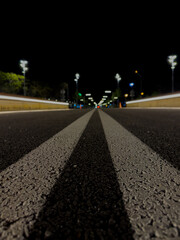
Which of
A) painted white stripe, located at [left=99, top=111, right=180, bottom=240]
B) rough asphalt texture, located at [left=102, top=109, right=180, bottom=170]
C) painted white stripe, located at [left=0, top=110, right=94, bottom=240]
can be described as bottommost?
painted white stripe, located at [left=0, top=110, right=94, bottom=240]

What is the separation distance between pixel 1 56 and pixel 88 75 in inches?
994

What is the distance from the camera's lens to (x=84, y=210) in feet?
3.04

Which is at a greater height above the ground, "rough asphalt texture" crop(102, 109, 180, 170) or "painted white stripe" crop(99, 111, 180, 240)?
"rough asphalt texture" crop(102, 109, 180, 170)

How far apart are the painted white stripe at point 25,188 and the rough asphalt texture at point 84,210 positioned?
0.22 feet

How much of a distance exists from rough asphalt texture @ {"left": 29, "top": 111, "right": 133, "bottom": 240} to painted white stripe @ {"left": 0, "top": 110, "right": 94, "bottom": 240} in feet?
0.22

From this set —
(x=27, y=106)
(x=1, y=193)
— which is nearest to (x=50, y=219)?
(x=1, y=193)

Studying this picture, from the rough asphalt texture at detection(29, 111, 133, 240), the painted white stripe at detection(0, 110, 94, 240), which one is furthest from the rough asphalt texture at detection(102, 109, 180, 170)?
the painted white stripe at detection(0, 110, 94, 240)

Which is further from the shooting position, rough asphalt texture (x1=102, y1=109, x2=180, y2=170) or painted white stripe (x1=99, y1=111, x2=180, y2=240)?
rough asphalt texture (x1=102, y1=109, x2=180, y2=170)

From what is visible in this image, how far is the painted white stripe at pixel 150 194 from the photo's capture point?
0.79 meters

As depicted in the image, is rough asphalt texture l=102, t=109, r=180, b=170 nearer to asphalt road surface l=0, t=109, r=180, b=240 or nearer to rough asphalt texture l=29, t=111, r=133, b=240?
asphalt road surface l=0, t=109, r=180, b=240

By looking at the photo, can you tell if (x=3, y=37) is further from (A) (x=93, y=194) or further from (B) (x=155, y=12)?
(A) (x=93, y=194)

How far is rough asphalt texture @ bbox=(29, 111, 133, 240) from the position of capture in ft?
2.47

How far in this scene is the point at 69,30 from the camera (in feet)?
117

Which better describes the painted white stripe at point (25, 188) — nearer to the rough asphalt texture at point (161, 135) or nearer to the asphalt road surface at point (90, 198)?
the asphalt road surface at point (90, 198)
